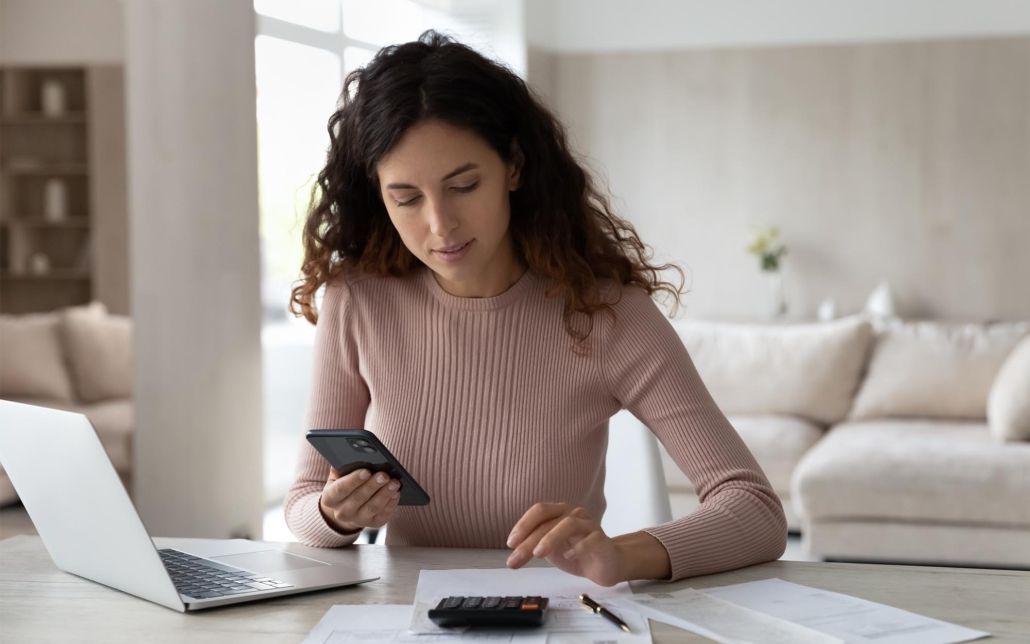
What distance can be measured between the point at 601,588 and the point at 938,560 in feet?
9.48

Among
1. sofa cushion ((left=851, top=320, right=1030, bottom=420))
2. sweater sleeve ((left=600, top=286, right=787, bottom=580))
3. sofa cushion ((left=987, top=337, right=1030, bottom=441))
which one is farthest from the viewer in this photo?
sofa cushion ((left=851, top=320, right=1030, bottom=420))

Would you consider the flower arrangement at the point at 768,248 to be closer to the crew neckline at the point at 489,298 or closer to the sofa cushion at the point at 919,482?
the sofa cushion at the point at 919,482

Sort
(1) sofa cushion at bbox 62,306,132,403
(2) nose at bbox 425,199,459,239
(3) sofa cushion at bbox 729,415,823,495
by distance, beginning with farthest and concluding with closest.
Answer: (3) sofa cushion at bbox 729,415,823,495 < (1) sofa cushion at bbox 62,306,132,403 < (2) nose at bbox 425,199,459,239

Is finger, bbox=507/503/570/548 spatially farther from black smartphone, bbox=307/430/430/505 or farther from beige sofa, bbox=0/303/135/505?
beige sofa, bbox=0/303/135/505

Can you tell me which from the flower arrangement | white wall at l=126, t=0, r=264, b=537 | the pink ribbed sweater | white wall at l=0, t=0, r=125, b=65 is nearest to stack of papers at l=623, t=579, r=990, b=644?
the pink ribbed sweater

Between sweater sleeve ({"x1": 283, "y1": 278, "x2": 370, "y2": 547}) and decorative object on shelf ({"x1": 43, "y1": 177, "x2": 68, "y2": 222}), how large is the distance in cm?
177

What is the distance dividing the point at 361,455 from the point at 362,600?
186 mm

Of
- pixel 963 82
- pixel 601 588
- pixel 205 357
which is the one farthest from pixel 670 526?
pixel 963 82

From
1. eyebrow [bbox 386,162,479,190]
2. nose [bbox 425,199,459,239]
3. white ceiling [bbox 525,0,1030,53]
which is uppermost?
white ceiling [bbox 525,0,1030,53]

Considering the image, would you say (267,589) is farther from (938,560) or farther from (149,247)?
(938,560)

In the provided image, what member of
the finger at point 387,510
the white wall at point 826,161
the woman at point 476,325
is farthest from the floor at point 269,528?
the white wall at point 826,161

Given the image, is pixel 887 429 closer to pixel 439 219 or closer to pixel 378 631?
pixel 439 219

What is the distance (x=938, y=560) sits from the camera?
390 cm

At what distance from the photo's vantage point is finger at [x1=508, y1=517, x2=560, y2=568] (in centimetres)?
133
